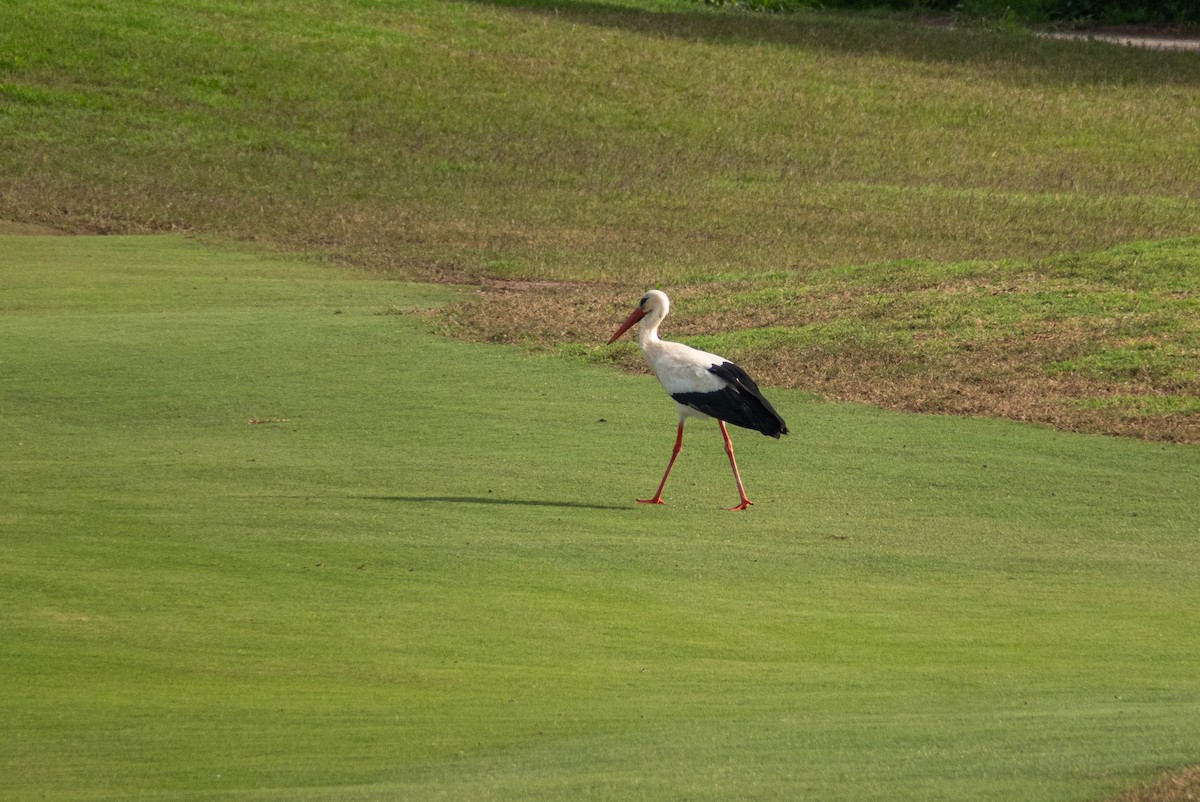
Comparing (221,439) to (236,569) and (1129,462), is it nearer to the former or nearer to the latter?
(236,569)

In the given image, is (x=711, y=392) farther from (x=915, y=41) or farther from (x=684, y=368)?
(x=915, y=41)

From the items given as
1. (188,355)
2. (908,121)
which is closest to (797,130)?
(908,121)

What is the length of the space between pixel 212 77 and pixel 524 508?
2006 centimetres

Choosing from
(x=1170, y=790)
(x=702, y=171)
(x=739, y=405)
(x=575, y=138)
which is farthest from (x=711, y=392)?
(x=575, y=138)

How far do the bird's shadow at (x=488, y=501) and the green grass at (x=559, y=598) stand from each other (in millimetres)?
27

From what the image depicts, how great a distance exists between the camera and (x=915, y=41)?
34.7 meters

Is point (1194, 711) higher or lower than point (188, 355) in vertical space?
higher

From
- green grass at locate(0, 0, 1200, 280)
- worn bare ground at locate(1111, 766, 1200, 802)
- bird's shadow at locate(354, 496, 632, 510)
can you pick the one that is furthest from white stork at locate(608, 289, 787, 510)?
→ green grass at locate(0, 0, 1200, 280)

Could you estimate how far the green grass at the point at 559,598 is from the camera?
510 cm

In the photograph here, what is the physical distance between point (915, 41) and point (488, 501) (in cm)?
2846

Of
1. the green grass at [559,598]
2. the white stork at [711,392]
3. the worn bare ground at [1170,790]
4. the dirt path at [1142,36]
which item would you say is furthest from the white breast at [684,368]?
the dirt path at [1142,36]

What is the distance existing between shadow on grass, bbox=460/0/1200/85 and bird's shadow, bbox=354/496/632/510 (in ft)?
81.6

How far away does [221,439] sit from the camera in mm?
9773

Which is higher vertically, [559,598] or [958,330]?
[559,598]
